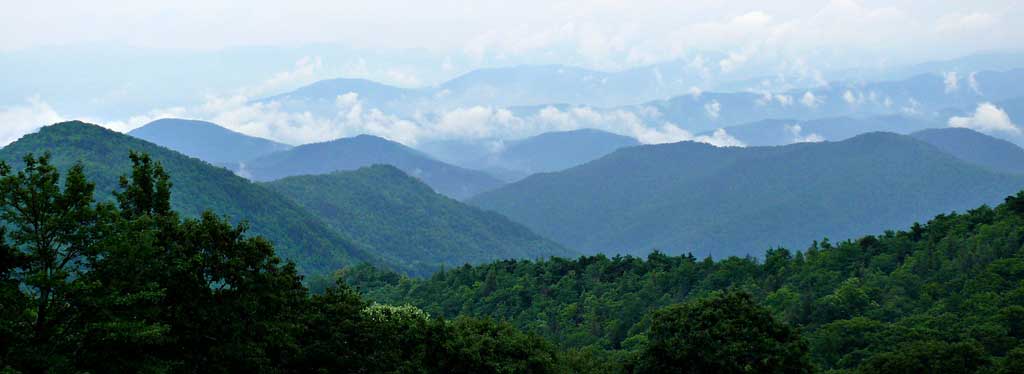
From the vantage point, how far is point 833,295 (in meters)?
62.1

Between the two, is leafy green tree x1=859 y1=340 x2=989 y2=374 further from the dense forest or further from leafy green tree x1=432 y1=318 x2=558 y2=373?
leafy green tree x1=432 y1=318 x2=558 y2=373

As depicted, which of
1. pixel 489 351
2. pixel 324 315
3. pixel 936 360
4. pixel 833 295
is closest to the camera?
pixel 324 315

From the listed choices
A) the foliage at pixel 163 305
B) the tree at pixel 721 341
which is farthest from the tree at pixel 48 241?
the tree at pixel 721 341

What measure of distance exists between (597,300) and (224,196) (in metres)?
107

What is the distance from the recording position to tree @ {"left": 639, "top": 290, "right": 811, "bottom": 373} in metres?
34.9

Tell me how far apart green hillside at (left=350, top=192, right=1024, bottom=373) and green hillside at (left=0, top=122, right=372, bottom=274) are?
214 ft

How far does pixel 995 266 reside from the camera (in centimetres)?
5794

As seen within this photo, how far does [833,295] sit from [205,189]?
12822 cm

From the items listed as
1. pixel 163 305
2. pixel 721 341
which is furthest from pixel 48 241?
pixel 721 341

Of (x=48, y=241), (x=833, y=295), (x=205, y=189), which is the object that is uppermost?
(x=205, y=189)

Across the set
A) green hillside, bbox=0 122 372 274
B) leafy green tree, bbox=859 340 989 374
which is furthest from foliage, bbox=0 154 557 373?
green hillside, bbox=0 122 372 274

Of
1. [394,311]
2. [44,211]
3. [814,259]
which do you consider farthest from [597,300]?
[44,211]

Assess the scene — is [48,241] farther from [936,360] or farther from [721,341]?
[936,360]

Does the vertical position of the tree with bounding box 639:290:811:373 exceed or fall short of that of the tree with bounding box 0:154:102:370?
it falls short
